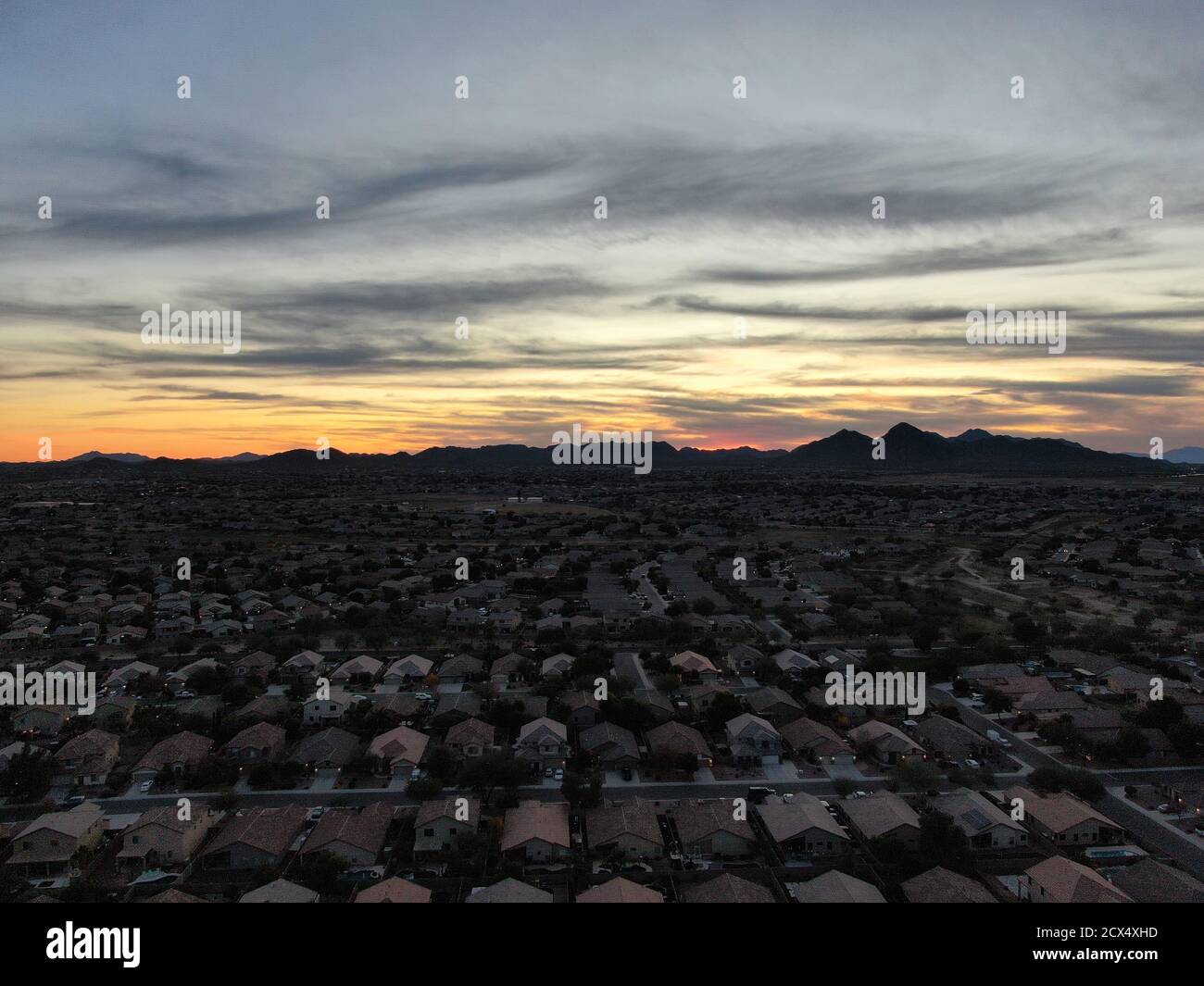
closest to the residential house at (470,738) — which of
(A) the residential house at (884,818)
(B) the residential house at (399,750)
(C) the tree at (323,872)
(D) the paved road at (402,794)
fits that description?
(B) the residential house at (399,750)

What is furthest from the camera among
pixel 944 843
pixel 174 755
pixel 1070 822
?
pixel 174 755

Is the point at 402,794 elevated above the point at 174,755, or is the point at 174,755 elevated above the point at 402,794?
the point at 174,755

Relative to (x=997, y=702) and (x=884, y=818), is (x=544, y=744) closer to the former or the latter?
(x=884, y=818)

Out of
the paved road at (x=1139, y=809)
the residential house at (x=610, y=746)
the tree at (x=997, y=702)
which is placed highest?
the tree at (x=997, y=702)

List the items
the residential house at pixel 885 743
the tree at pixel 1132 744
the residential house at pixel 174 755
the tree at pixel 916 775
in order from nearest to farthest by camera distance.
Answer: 1. the tree at pixel 916 775
2. the residential house at pixel 174 755
3. the tree at pixel 1132 744
4. the residential house at pixel 885 743

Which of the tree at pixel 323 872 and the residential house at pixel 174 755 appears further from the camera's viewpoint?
the residential house at pixel 174 755

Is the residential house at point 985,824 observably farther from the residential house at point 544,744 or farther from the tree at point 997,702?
the residential house at point 544,744

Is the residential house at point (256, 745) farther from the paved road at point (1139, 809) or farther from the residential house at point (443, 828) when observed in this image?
the paved road at point (1139, 809)

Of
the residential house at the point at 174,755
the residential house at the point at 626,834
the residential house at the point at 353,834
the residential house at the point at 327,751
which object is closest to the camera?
the residential house at the point at 353,834

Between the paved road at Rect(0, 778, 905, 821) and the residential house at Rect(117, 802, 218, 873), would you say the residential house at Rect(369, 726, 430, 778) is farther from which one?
the residential house at Rect(117, 802, 218, 873)

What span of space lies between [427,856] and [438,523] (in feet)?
212

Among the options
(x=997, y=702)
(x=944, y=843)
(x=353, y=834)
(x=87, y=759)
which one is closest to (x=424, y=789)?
(x=353, y=834)

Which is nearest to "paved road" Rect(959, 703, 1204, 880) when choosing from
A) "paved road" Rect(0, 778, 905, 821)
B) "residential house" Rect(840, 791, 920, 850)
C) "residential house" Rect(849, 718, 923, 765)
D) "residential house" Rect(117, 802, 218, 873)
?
"residential house" Rect(849, 718, 923, 765)

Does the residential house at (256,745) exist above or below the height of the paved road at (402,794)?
above
